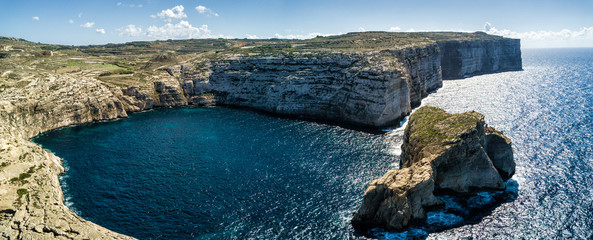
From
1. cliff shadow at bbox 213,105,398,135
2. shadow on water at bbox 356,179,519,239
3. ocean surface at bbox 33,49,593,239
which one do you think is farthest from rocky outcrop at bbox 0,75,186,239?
cliff shadow at bbox 213,105,398,135

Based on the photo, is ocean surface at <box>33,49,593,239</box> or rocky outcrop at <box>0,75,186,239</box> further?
ocean surface at <box>33,49,593,239</box>

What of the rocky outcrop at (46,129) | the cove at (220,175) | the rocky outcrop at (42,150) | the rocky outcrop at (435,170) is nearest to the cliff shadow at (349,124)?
the cove at (220,175)

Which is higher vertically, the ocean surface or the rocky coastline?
the rocky coastline

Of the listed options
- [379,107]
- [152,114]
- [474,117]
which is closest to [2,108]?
[152,114]

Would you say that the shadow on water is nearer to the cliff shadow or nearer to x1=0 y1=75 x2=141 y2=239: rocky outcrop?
the cliff shadow

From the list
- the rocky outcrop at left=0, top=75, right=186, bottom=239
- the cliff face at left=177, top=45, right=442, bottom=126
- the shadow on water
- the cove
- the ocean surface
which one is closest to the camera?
the rocky outcrop at left=0, top=75, right=186, bottom=239

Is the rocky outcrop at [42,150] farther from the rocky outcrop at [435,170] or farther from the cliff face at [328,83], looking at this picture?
the cliff face at [328,83]
